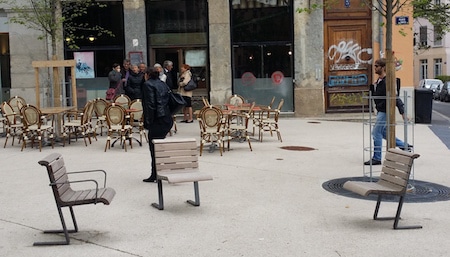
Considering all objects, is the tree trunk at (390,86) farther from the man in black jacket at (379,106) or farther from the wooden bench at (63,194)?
the wooden bench at (63,194)

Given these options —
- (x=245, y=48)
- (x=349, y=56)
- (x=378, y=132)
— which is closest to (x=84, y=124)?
(x=378, y=132)

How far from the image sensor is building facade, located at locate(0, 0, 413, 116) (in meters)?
19.8

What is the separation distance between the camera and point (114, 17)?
20203mm

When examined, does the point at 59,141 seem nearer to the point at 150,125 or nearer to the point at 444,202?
the point at 150,125

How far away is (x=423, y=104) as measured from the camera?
1839 cm

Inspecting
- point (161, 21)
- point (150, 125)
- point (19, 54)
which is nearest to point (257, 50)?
point (161, 21)

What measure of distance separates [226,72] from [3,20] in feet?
26.3

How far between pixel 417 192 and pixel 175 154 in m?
A: 3.53

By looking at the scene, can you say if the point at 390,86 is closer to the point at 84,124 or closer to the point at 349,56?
the point at 84,124

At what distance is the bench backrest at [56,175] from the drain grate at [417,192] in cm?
398

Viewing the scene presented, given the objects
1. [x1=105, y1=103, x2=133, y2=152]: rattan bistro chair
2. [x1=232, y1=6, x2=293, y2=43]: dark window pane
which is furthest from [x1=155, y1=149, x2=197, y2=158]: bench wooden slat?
[x1=232, y1=6, x2=293, y2=43]: dark window pane

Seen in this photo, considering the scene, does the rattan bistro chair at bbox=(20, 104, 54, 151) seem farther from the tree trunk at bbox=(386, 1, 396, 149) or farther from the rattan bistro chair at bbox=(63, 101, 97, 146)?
the tree trunk at bbox=(386, 1, 396, 149)

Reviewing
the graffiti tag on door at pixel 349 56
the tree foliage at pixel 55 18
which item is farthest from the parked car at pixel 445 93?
the tree foliage at pixel 55 18

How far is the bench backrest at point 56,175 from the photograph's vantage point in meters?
5.80
